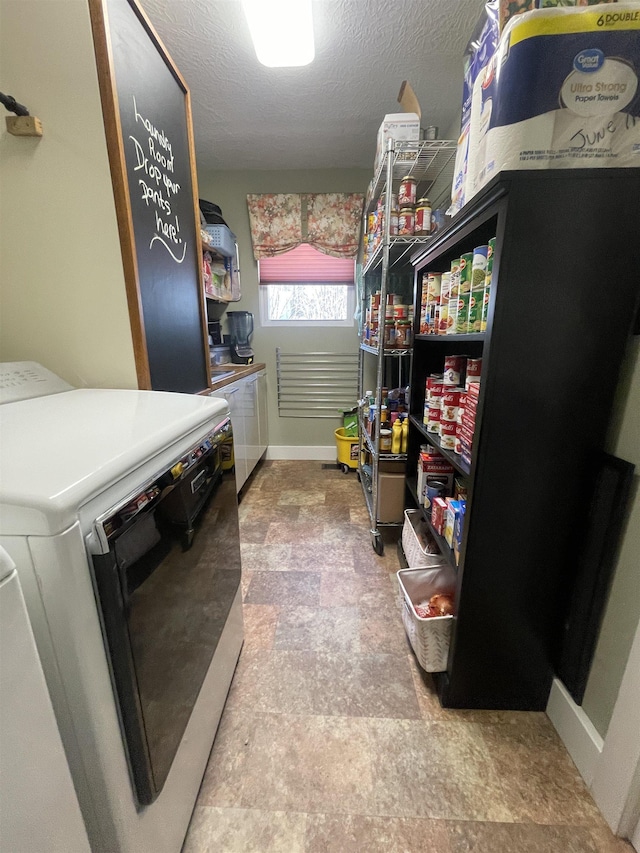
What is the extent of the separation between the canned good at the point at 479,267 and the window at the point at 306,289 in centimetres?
214

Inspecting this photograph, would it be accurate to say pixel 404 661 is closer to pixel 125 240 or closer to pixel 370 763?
pixel 370 763

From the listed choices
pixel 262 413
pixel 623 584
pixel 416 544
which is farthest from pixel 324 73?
pixel 623 584

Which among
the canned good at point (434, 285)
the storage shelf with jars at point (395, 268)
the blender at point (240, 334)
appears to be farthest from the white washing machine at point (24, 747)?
the blender at point (240, 334)

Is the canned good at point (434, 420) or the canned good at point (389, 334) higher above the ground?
the canned good at point (389, 334)

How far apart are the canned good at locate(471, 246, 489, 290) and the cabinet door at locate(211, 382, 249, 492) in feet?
4.59

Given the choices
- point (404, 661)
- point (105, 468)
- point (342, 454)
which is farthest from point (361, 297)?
point (105, 468)

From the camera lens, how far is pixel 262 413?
305cm

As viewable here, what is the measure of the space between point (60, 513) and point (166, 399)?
22.8 inches

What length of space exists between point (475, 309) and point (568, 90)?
1.54ft

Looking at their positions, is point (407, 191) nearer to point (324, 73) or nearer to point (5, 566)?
point (324, 73)

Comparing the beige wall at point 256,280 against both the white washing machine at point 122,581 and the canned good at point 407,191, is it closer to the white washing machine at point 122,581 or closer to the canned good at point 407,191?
the canned good at point 407,191

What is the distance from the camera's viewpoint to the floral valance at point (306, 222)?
2783 millimetres

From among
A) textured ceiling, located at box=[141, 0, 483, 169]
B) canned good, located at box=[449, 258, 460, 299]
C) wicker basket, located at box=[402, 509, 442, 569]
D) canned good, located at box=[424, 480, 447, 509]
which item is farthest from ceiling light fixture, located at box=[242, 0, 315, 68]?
wicker basket, located at box=[402, 509, 442, 569]

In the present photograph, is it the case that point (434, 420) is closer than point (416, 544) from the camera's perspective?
Yes
